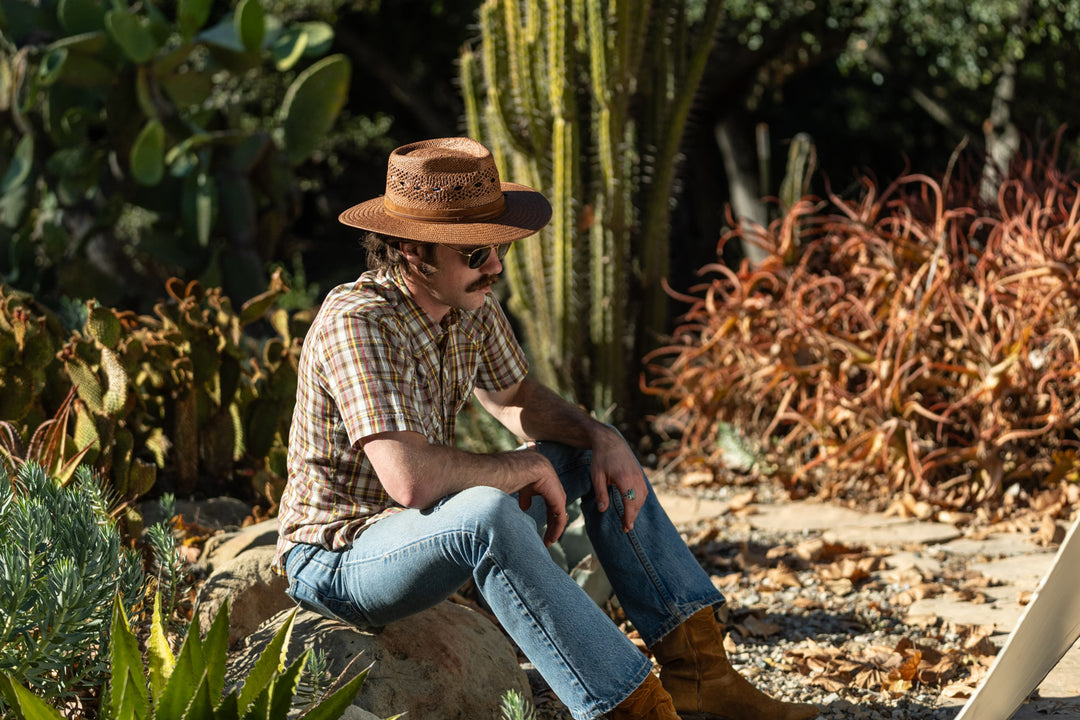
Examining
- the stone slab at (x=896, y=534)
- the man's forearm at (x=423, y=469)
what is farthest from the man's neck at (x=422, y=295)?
the stone slab at (x=896, y=534)

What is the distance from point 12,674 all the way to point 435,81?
8.34 metres

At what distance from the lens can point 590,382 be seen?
5141 mm

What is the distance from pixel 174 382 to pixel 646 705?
2226mm

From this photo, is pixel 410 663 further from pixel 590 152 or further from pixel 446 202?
pixel 590 152

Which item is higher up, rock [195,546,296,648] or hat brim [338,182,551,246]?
hat brim [338,182,551,246]

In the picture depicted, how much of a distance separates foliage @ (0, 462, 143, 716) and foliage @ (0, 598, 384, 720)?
4.4 inches

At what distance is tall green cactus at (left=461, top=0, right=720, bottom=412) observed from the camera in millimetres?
4547

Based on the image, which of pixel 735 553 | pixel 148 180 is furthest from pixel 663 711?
pixel 148 180

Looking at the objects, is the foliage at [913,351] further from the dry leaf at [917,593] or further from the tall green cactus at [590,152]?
the dry leaf at [917,593]

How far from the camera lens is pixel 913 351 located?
3.98 m

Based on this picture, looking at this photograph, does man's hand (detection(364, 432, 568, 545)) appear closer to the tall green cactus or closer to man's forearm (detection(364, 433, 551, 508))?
man's forearm (detection(364, 433, 551, 508))

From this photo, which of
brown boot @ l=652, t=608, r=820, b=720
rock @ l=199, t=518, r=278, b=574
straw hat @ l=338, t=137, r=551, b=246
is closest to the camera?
straw hat @ l=338, t=137, r=551, b=246

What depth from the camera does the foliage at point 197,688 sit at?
5.25 ft

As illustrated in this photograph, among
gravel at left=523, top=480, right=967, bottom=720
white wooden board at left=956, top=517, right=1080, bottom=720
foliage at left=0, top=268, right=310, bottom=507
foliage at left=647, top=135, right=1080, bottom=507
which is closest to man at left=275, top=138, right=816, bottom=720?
gravel at left=523, top=480, right=967, bottom=720
